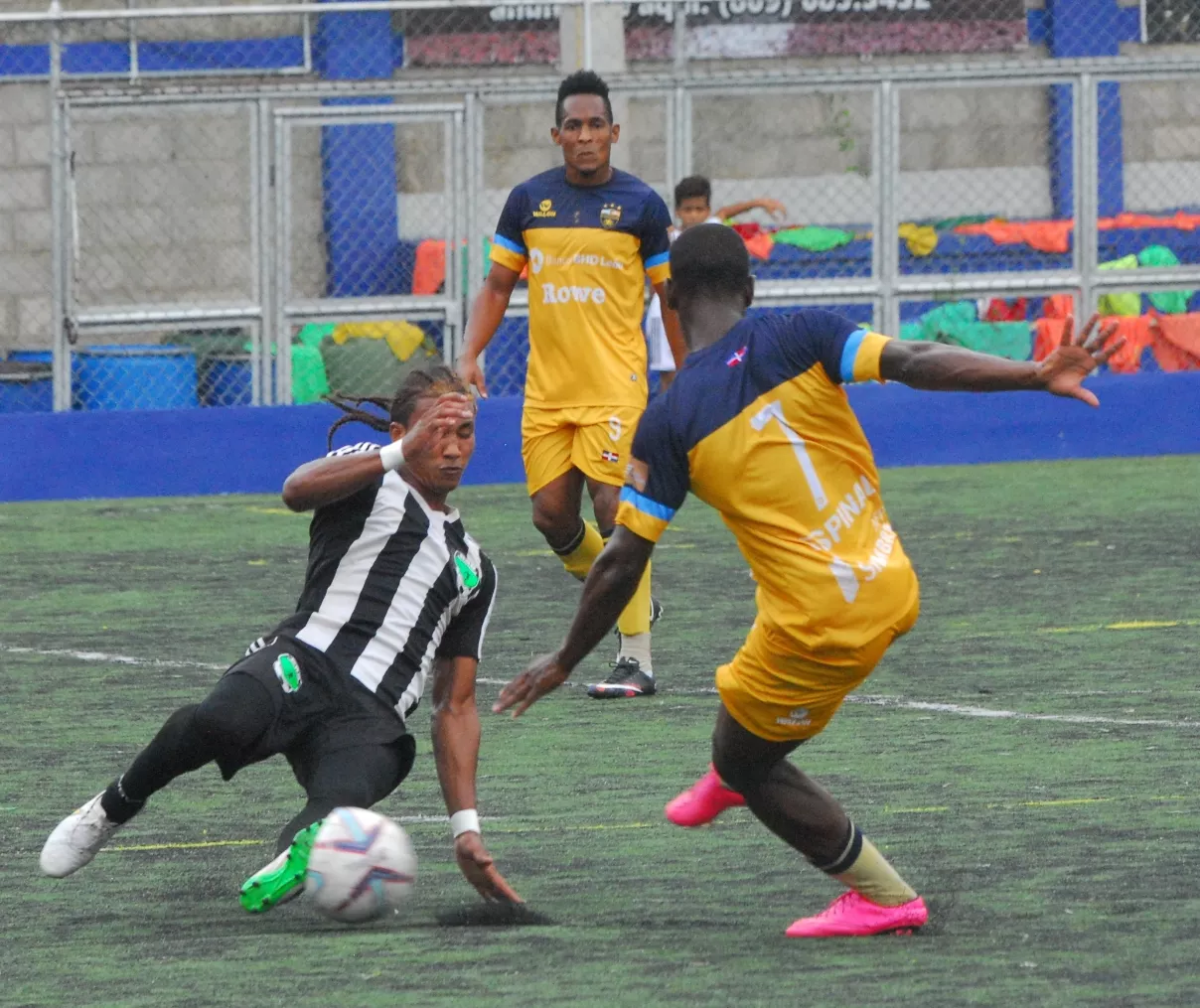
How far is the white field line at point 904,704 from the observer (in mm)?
7609

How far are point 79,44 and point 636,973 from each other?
18.5m

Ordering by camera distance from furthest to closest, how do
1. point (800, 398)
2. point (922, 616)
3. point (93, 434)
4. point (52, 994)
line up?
1. point (93, 434)
2. point (922, 616)
3. point (800, 398)
4. point (52, 994)

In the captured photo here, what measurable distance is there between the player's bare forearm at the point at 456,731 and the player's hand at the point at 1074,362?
62.5 inches

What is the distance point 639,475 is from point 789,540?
12.8 inches

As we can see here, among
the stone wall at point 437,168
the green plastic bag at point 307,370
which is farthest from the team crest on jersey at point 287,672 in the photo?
the green plastic bag at point 307,370

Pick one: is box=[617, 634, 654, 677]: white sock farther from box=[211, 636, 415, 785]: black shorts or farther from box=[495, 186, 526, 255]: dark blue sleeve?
box=[211, 636, 415, 785]: black shorts

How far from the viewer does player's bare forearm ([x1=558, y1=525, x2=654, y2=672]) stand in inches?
191

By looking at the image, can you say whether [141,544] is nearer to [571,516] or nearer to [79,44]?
[571,516]

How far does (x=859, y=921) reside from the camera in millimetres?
4887

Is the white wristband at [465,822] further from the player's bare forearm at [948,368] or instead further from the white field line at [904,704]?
the white field line at [904,704]

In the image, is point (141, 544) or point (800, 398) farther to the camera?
point (141, 544)

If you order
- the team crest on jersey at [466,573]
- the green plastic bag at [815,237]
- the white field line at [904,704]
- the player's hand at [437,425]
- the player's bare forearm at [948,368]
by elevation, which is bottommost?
the white field line at [904,704]

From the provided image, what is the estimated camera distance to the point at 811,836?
4957 mm

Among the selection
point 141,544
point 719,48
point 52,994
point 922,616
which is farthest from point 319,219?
point 52,994
